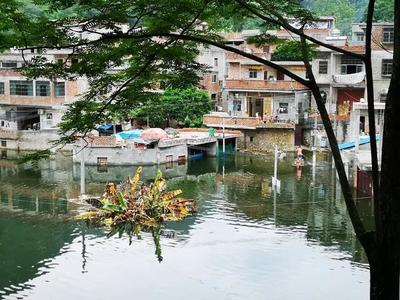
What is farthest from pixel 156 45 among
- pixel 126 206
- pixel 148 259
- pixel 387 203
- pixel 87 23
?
pixel 126 206

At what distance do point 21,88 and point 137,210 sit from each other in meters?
23.1

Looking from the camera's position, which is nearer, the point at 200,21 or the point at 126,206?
the point at 200,21

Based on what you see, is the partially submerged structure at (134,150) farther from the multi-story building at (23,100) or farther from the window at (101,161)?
the multi-story building at (23,100)

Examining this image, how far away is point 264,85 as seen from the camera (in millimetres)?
39969

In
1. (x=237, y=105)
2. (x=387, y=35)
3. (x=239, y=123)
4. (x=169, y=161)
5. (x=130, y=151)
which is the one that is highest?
(x=387, y=35)

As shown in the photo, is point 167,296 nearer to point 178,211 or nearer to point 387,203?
point 178,211

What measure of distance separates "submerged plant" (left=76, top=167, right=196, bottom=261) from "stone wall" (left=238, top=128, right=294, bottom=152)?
650 inches

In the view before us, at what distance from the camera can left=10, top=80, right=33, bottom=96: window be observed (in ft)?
134

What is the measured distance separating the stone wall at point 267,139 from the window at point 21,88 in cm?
1493

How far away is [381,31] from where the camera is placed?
1491 inches

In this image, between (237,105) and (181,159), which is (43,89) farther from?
(237,105)

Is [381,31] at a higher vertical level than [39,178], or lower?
higher

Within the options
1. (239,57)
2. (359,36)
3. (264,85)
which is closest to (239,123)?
(264,85)

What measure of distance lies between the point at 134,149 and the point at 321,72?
15.2 metres
